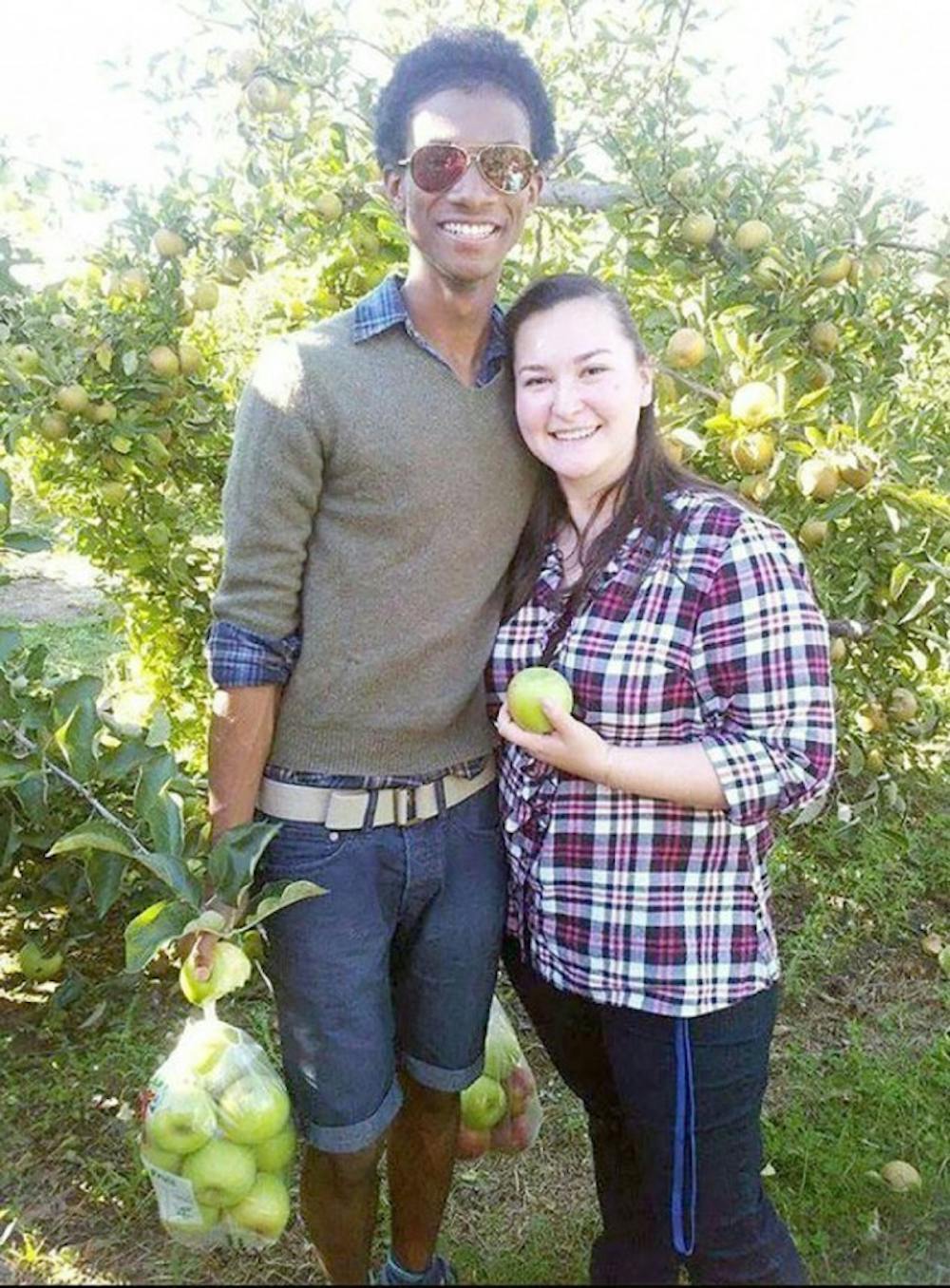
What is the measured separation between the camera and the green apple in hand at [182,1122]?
145cm

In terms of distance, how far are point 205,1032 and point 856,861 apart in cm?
227

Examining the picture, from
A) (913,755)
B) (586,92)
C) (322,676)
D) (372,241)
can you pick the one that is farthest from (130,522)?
(913,755)

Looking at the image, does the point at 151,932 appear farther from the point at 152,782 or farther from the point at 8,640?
the point at 8,640

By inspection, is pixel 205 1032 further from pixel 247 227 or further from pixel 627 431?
pixel 247 227

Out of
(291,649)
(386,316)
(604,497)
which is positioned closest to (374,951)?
(291,649)

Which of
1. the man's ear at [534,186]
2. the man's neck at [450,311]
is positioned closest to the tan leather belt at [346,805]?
the man's neck at [450,311]

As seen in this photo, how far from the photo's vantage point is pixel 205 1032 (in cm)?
155

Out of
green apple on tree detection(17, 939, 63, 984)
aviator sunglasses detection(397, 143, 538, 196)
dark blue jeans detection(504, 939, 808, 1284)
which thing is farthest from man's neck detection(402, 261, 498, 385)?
green apple on tree detection(17, 939, 63, 984)

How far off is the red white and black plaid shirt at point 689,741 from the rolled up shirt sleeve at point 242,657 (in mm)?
351

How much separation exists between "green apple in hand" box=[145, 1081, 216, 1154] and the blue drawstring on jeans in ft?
1.83

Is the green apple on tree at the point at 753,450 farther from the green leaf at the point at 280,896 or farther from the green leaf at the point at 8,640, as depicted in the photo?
the green leaf at the point at 8,640

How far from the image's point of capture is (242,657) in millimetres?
1508

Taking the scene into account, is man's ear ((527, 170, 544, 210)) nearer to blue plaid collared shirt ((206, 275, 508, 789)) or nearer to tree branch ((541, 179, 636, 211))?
blue plaid collared shirt ((206, 275, 508, 789))

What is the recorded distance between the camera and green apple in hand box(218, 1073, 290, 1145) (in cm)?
146
